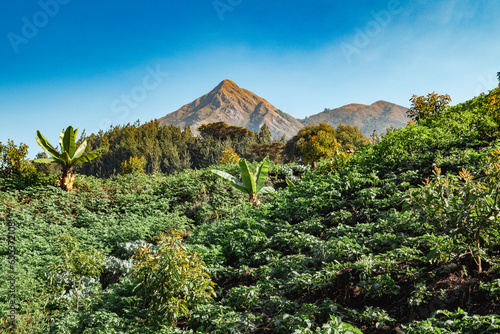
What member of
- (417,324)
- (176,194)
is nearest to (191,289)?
(417,324)

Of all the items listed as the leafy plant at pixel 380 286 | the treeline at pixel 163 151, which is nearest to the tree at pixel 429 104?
the leafy plant at pixel 380 286

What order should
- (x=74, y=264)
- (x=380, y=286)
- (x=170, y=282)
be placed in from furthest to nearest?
1. (x=74, y=264)
2. (x=170, y=282)
3. (x=380, y=286)

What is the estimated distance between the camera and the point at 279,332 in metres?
3.09

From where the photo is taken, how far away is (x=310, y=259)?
447cm

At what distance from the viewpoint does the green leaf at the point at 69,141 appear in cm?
1106

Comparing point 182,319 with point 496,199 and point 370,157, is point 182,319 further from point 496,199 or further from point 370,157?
point 370,157

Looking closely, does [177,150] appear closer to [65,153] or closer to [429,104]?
[65,153]

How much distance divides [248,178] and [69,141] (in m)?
7.41

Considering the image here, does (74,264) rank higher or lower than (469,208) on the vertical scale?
lower

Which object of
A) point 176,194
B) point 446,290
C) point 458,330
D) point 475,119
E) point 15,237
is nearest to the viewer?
point 458,330

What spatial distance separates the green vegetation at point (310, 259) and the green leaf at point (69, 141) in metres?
2.51

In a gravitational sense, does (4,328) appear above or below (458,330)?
below

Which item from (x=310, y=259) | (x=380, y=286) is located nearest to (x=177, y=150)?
(x=310, y=259)

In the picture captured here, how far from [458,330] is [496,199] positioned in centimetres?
138
